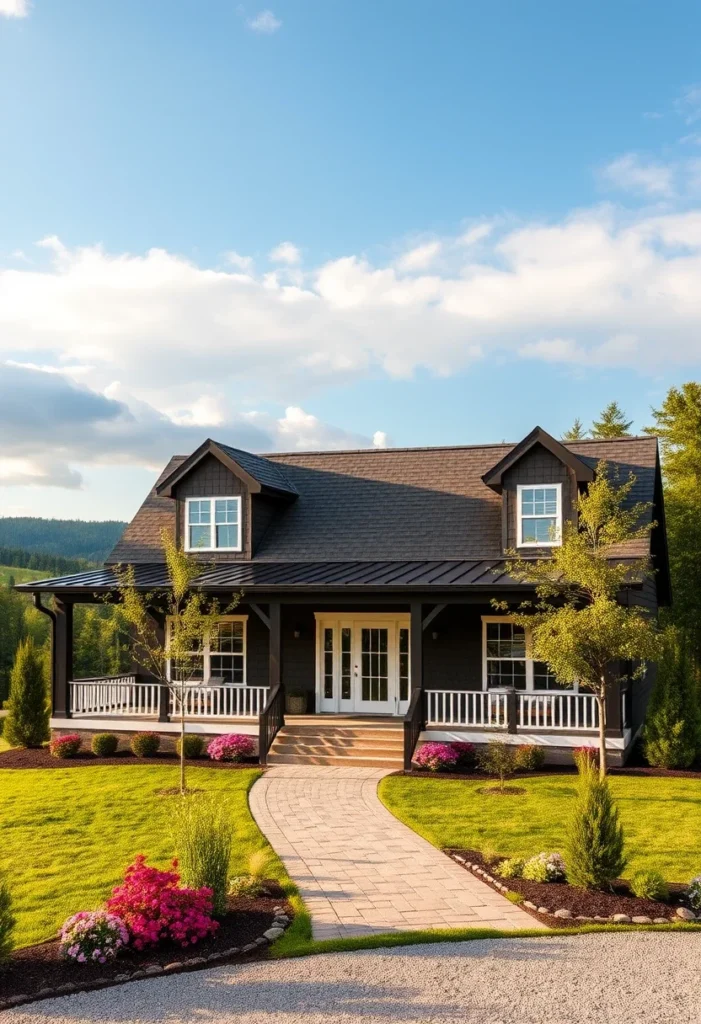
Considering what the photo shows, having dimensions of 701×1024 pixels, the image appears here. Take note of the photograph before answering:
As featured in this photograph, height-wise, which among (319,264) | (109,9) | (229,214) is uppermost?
(109,9)

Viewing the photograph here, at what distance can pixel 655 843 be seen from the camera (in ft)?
39.2

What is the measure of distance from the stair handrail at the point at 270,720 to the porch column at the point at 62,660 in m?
5.40

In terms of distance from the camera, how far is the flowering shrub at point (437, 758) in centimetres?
1703

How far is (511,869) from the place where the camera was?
33.7 ft

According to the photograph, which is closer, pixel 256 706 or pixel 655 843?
pixel 655 843

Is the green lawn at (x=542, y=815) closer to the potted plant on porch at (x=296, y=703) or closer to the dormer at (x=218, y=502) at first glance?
the potted plant on porch at (x=296, y=703)

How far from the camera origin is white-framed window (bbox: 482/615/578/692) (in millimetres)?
19797

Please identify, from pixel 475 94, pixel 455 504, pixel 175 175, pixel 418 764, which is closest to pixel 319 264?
pixel 175 175

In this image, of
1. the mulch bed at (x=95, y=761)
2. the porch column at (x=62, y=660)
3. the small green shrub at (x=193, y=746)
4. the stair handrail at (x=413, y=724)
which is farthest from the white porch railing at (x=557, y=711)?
the porch column at (x=62, y=660)

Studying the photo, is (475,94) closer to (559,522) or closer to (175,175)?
(175,175)

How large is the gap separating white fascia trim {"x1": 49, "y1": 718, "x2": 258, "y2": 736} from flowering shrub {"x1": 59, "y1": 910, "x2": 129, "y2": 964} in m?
11.0

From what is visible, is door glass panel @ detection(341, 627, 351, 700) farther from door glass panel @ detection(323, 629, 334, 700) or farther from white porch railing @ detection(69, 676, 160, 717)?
white porch railing @ detection(69, 676, 160, 717)

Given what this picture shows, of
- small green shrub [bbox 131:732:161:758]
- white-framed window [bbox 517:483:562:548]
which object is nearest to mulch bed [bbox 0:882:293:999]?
small green shrub [bbox 131:732:161:758]

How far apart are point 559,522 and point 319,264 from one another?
8.61 metres
